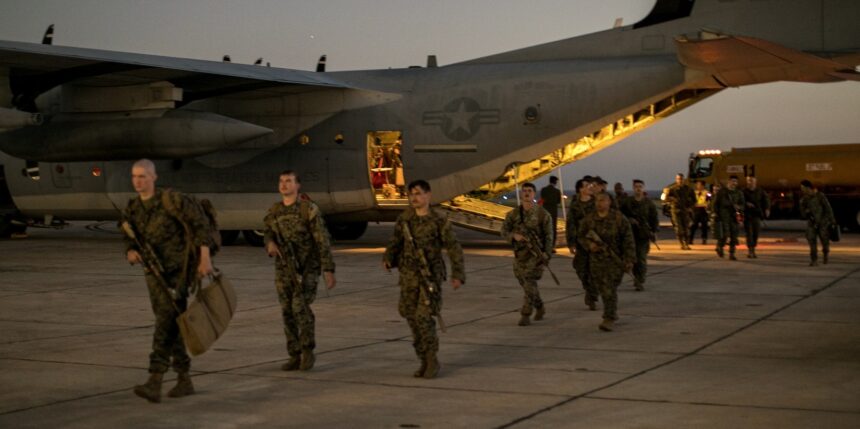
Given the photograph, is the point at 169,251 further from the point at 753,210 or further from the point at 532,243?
the point at 753,210

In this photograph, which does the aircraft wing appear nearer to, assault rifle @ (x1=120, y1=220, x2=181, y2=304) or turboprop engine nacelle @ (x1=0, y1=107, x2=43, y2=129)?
turboprop engine nacelle @ (x1=0, y1=107, x2=43, y2=129)

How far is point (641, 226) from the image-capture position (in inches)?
680

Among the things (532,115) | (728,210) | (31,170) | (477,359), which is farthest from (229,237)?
(477,359)

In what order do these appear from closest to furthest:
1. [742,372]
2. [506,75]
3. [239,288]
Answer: [742,372] < [239,288] < [506,75]

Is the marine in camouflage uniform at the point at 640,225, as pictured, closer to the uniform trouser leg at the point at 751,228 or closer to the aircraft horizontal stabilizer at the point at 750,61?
the aircraft horizontal stabilizer at the point at 750,61

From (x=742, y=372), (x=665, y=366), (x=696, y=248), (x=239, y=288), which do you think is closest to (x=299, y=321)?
(x=665, y=366)

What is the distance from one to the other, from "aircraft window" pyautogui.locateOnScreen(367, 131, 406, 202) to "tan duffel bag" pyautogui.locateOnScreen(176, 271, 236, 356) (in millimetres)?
15222

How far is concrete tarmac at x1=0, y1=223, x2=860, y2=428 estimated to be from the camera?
7.80m

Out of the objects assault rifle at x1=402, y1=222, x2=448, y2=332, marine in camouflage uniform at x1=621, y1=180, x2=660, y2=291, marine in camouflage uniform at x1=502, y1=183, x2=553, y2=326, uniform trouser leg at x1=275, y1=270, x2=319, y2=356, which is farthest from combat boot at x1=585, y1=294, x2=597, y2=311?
uniform trouser leg at x1=275, y1=270, x2=319, y2=356

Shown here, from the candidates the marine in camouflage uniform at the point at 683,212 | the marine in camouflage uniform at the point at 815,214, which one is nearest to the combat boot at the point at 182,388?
the marine in camouflage uniform at the point at 815,214

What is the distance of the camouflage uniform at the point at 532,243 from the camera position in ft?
42.3

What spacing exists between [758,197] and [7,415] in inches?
688

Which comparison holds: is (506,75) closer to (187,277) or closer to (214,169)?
(214,169)

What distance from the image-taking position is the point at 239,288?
17.3 metres
